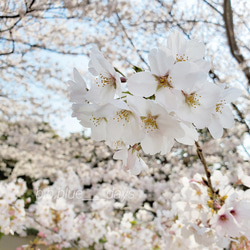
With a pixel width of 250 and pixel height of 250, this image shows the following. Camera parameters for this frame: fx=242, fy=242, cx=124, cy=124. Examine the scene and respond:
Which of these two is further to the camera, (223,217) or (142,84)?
(223,217)

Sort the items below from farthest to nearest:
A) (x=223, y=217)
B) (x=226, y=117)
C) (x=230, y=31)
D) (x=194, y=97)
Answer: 1. (x=230, y=31)
2. (x=223, y=217)
3. (x=226, y=117)
4. (x=194, y=97)

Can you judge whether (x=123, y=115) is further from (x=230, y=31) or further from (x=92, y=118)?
(x=230, y=31)

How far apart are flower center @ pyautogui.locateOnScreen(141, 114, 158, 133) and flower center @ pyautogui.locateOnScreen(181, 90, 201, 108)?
0.25 ft

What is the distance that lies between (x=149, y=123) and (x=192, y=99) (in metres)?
0.11

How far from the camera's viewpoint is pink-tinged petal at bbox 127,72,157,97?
0.51m

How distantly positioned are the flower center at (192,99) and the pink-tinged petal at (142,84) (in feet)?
0.22

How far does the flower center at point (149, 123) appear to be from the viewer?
1.74ft

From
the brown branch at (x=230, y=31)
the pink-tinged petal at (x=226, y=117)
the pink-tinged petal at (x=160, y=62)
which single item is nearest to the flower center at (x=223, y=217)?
the pink-tinged petal at (x=226, y=117)

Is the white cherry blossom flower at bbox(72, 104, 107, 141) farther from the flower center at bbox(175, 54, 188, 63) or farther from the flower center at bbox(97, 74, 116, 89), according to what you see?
the flower center at bbox(175, 54, 188, 63)

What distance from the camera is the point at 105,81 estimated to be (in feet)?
1.91

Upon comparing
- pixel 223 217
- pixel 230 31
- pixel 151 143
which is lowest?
pixel 223 217

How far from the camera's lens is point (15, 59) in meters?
4.33

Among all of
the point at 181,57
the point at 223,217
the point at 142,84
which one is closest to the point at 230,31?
the point at 223,217

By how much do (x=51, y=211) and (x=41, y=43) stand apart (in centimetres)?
263
